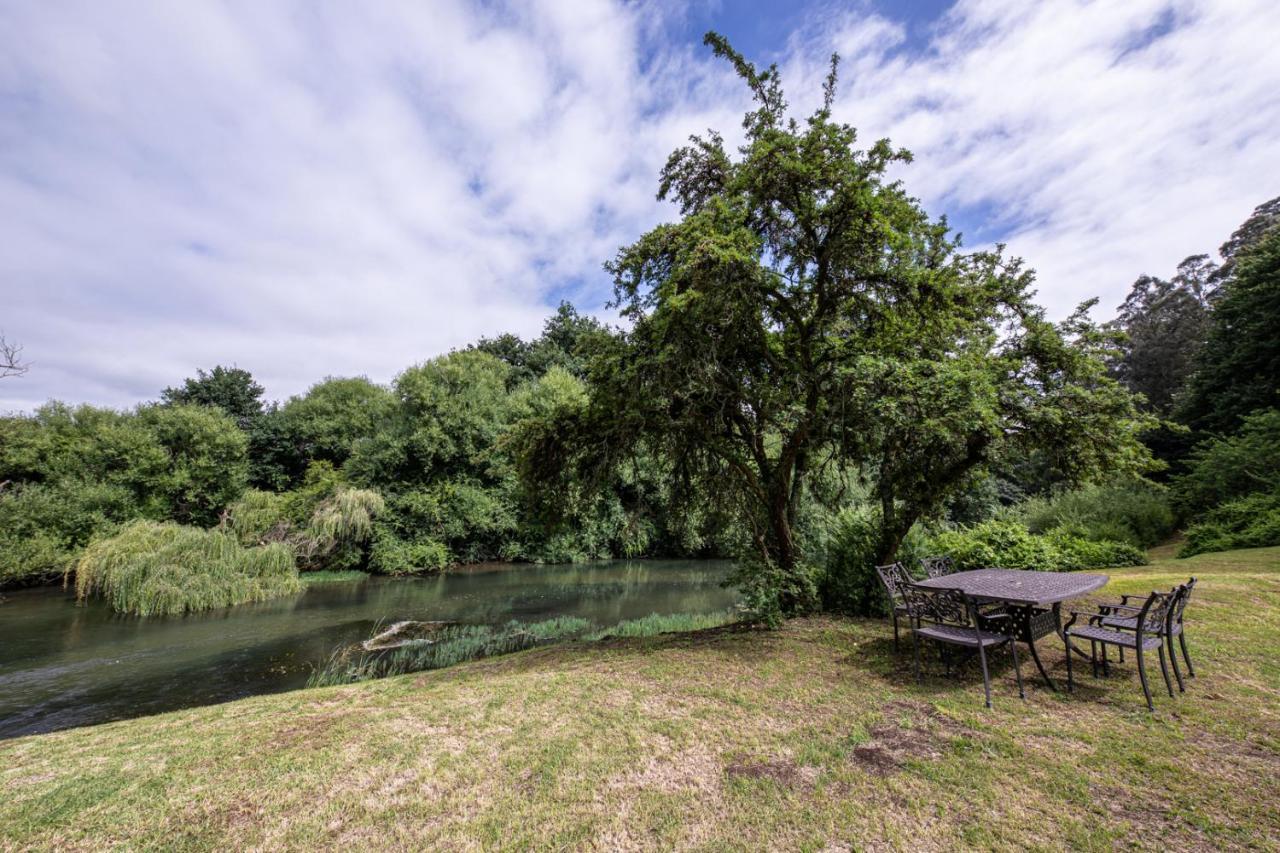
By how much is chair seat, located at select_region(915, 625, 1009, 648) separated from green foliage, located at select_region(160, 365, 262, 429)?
45354 millimetres

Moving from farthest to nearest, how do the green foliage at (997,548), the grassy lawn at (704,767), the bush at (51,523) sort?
the bush at (51,523), the green foliage at (997,548), the grassy lawn at (704,767)

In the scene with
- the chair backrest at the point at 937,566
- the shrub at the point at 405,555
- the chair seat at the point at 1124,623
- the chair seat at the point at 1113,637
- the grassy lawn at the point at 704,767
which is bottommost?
the shrub at the point at 405,555

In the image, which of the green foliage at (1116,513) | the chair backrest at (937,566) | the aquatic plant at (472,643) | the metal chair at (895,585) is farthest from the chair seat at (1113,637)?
the green foliage at (1116,513)

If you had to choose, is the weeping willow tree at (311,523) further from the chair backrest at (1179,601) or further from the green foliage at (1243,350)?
the green foliage at (1243,350)

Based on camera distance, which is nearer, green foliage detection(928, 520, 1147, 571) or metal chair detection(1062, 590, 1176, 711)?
metal chair detection(1062, 590, 1176, 711)

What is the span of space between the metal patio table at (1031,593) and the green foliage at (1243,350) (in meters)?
22.9

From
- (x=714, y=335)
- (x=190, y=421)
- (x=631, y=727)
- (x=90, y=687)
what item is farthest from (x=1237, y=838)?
(x=190, y=421)

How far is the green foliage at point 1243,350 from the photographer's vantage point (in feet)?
65.7

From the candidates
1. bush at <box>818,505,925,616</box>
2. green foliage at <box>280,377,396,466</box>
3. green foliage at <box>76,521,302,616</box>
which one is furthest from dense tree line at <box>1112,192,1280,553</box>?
green foliage at <box>280,377,396,466</box>

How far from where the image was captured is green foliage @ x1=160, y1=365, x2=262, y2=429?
3728 cm

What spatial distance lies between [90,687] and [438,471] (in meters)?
18.5

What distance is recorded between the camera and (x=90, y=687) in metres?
8.51

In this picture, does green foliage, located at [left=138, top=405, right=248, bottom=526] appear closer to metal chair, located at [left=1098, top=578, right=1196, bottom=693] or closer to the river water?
the river water

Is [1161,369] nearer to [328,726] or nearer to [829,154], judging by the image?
[829,154]
